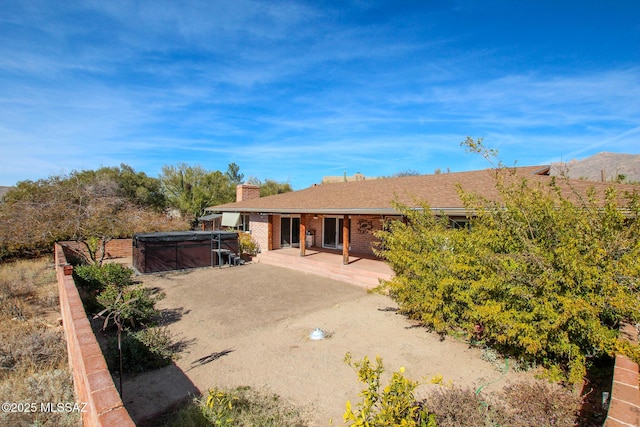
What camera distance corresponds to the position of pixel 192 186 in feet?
103

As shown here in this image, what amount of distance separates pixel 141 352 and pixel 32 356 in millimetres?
1724

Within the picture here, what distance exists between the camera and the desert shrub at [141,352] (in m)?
5.65

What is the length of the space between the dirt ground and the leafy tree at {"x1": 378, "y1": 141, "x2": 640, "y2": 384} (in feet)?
2.80

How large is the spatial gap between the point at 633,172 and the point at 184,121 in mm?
38911

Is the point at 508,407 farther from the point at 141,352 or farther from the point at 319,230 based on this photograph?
the point at 319,230

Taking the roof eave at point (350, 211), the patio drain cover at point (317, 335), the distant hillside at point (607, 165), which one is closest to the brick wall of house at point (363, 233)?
the roof eave at point (350, 211)

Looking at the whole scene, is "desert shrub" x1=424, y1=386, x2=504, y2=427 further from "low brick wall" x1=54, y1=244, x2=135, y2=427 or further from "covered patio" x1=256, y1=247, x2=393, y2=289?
"covered patio" x1=256, y1=247, x2=393, y2=289

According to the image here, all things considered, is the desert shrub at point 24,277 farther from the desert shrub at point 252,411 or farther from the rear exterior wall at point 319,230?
the rear exterior wall at point 319,230

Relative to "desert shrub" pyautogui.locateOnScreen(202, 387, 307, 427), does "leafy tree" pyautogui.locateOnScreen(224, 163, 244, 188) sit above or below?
above

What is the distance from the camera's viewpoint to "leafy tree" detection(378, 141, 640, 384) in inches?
167

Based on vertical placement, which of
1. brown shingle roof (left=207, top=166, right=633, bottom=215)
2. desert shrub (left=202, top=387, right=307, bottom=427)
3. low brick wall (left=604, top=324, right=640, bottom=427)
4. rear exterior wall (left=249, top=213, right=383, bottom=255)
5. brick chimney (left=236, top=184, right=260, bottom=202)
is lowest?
desert shrub (left=202, top=387, right=307, bottom=427)

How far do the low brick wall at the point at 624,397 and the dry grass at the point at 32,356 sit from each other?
5756 mm

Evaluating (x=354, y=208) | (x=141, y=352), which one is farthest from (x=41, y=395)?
(x=354, y=208)

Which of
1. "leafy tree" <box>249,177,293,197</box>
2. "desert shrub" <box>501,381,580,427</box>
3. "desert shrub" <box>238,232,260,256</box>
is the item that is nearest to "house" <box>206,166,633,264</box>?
"desert shrub" <box>238,232,260,256</box>
